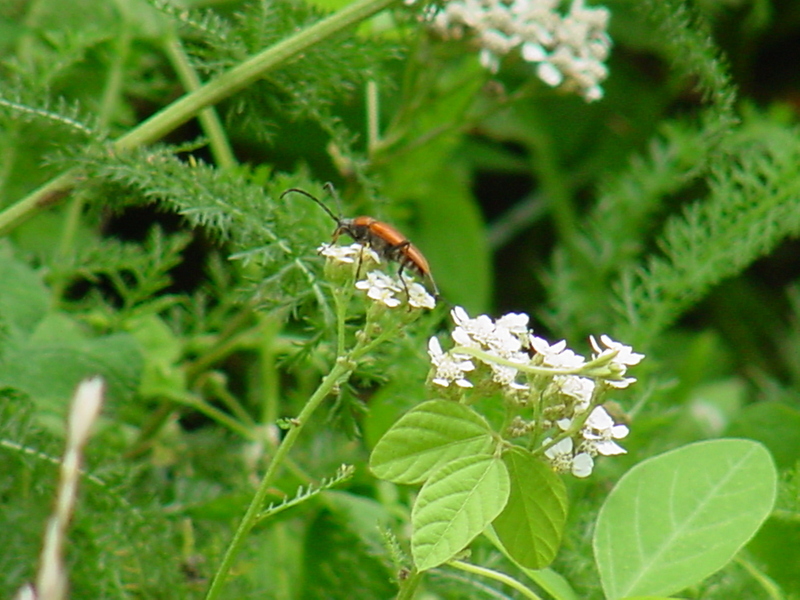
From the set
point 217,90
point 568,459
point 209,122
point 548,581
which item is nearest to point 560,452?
point 568,459

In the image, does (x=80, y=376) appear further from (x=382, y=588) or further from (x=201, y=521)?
(x=382, y=588)

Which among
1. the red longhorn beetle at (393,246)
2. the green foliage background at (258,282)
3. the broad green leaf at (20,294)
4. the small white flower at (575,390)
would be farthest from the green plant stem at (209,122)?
the small white flower at (575,390)

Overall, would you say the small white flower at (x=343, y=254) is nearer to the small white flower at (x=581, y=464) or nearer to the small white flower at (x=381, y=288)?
the small white flower at (x=381, y=288)

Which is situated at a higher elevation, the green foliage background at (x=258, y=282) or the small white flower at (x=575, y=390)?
the small white flower at (x=575, y=390)

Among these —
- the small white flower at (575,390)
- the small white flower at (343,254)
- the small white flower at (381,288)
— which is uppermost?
the small white flower at (343,254)

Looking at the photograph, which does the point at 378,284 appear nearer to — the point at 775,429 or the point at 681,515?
the point at 681,515

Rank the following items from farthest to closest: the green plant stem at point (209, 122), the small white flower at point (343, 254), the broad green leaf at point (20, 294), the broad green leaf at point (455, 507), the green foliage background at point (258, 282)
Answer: the green plant stem at point (209, 122)
the broad green leaf at point (20, 294)
the green foliage background at point (258, 282)
the small white flower at point (343, 254)
the broad green leaf at point (455, 507)

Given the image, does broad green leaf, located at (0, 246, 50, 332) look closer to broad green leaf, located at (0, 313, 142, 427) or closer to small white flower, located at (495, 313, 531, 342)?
broad green leaf, located at (0, 313, 142, 427)
